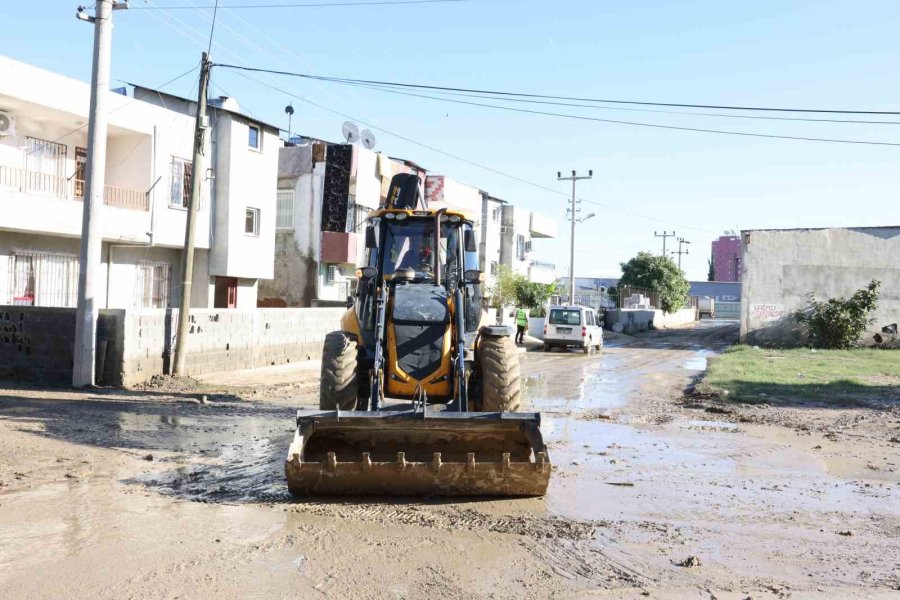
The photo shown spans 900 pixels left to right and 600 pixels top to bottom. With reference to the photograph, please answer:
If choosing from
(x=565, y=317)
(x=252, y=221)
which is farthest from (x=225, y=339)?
(x=565, y=317)

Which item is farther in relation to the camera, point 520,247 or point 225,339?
point 520,247

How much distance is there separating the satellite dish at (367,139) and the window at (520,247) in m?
21.9

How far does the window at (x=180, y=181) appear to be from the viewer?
79.5 feet

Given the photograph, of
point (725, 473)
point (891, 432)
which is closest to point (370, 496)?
point (725, 473)

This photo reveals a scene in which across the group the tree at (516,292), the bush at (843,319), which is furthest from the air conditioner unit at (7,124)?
the bush at (843,319)

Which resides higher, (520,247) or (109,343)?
(520,247)

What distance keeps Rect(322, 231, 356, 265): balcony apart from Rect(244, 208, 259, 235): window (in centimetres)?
470

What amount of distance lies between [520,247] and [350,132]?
23998 millimetres

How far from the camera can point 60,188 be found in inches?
851

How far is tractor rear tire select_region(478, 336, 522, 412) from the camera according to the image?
876cm

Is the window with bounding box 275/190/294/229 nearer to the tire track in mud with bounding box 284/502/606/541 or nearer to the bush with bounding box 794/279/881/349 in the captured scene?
the bush with bounding box 794/279/881/349

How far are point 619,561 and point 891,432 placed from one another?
28.4 ft

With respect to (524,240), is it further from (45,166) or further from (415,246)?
(415,246)

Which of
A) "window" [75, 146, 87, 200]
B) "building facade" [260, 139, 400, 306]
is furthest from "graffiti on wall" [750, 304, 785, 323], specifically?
"window" [75, 146, 87, 200]
